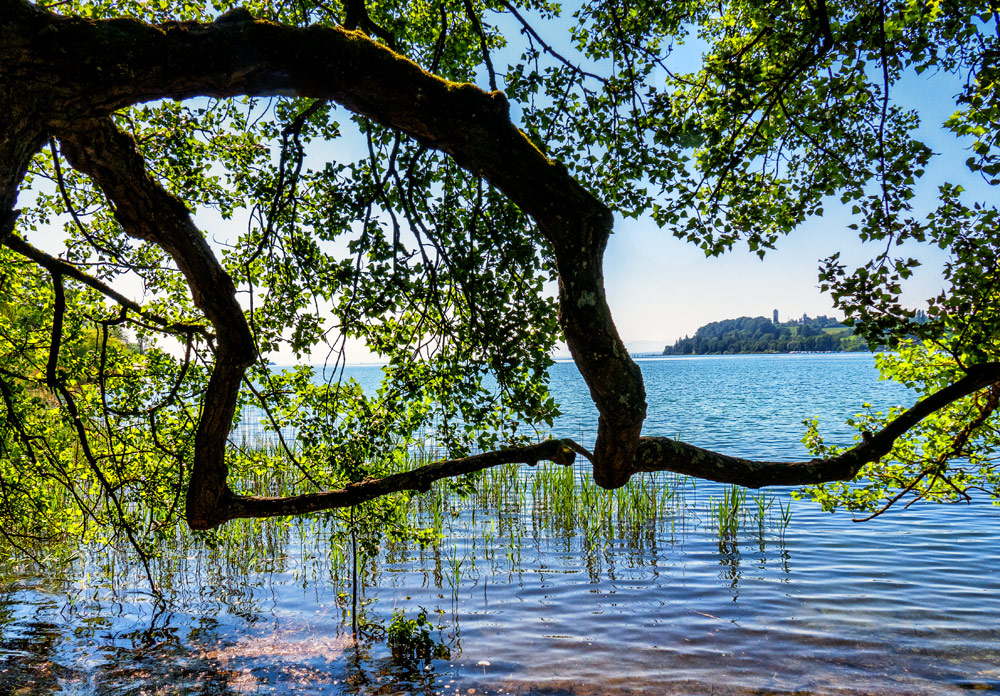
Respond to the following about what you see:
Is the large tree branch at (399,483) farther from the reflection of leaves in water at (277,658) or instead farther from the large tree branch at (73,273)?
the reflection of leaves in water at (277,658)

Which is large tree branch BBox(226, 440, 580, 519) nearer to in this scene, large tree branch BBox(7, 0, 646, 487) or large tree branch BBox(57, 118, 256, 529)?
large tree branch BBox(57, 118, 256, 529)

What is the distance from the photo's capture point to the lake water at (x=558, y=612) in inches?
285

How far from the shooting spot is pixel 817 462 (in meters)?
4.52

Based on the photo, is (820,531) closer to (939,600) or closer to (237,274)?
(939,600)

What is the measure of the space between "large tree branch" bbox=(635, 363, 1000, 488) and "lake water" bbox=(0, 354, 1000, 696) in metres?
3.90

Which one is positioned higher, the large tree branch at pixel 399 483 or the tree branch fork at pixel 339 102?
the tree branch fork at pixel 339 102

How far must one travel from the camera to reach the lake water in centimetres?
723

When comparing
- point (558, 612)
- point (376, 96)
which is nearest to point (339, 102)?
point (376, 96)

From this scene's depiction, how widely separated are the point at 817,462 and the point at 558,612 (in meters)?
5.91

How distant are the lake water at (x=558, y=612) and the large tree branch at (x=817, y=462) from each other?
3897 millimetres

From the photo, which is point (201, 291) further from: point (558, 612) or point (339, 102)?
point (558, 612)

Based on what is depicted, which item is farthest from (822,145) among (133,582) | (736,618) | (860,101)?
(133,582)

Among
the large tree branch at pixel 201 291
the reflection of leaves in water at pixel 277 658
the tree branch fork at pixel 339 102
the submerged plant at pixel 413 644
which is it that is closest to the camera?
the tree branch fork at pixel 339 102

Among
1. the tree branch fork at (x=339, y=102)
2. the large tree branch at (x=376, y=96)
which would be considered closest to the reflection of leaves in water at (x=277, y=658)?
the tree branch fork at (x=339, y=102)
